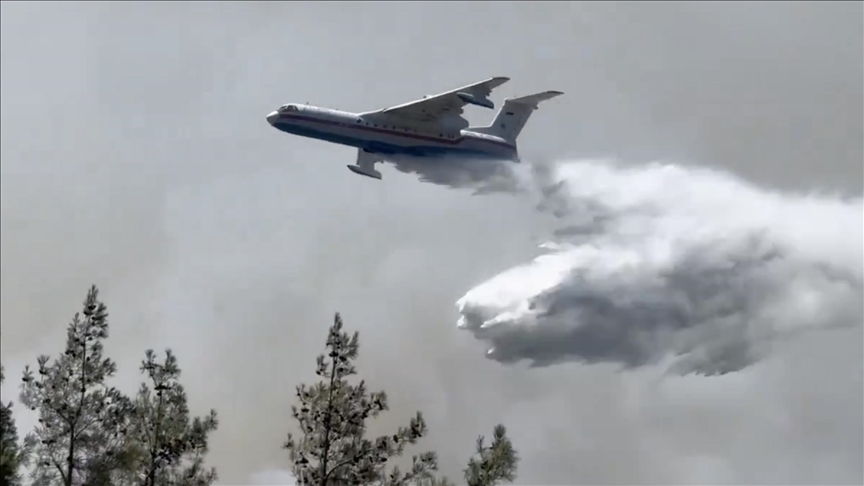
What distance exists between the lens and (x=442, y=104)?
6347 cm

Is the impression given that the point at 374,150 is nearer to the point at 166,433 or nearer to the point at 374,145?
the point at 374,145

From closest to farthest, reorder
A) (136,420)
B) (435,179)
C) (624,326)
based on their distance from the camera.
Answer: (136,420) → (624,326) → (435,179)

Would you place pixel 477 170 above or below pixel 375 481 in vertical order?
above

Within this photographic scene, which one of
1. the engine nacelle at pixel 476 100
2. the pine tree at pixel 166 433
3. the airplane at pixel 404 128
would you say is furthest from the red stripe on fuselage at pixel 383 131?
the pine tree at pixel 166 433

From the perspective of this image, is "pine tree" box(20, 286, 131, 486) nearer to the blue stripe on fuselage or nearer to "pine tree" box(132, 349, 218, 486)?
"pine tree" box(132, 349, 218, 486)

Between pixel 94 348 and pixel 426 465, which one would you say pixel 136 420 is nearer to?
pixel 94 348

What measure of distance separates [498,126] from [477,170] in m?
6.40

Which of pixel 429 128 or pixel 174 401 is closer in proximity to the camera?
pixel 174 401

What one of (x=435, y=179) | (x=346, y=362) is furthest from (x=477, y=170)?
(x=346, y=362)

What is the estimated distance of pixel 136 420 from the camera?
36844 mm

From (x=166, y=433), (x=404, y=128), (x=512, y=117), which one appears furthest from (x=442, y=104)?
(x=166, y=433)

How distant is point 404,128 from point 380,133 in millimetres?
1364

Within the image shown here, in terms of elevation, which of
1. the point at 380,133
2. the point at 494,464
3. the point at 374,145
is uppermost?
the point at 380,133

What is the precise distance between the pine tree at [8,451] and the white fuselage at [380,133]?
3116 centimetres
